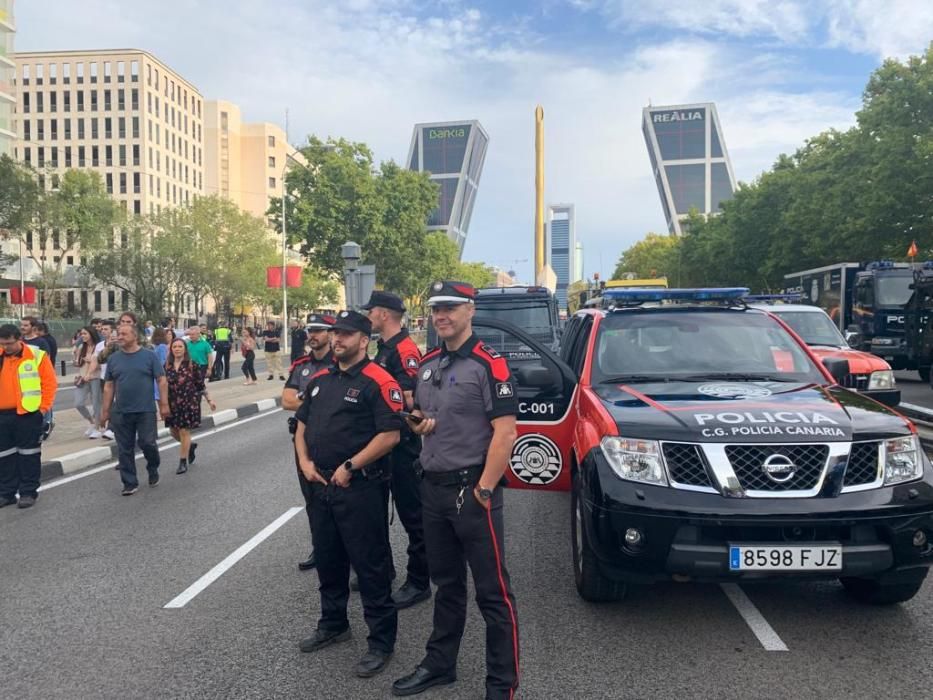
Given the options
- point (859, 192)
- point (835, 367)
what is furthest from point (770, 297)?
point (859, 192)

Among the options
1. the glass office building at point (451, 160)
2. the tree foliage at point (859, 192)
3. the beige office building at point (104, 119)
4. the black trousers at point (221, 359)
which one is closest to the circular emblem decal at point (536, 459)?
the black trousers at point (221, 359)

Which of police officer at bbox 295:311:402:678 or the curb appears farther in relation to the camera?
the curb

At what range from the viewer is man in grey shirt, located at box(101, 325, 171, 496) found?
795cm

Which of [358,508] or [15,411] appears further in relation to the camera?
[15,411]

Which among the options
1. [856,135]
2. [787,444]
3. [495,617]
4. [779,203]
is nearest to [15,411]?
[495,617]

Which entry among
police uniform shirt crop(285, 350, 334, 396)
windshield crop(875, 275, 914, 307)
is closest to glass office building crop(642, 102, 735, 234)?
windshield crop(875, 275, 914, 307)

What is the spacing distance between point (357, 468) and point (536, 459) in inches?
64.6

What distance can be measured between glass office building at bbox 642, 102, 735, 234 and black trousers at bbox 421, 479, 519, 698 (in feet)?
514

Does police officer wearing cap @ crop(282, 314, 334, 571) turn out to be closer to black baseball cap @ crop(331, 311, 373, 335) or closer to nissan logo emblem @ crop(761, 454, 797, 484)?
black baseball cap @ crop(331, 311, 373, 335)

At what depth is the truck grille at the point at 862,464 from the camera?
3.89 metres

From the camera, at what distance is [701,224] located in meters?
59.3

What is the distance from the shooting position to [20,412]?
24.3 ft

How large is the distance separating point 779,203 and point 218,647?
44315 mm

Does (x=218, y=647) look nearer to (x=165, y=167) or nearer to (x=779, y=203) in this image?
(x=779, y=203)
